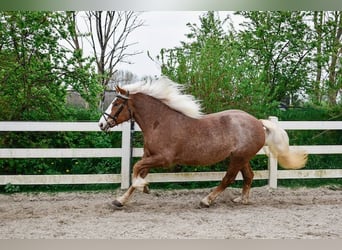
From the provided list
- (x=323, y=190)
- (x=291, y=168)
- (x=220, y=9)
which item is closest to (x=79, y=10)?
(x=220, y=9)

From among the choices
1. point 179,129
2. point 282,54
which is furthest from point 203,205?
point 282,54

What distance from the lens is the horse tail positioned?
3.53 metres

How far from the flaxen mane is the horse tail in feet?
1.97

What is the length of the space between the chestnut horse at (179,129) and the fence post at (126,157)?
364mm

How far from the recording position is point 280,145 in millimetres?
3541

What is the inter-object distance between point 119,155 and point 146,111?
0.56 metres

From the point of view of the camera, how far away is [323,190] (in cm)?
388

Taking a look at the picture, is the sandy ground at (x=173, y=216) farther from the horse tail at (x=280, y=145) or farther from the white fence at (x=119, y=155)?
the horse tail at (x=280, y=145)

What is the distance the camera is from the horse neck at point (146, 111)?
341 centimetres

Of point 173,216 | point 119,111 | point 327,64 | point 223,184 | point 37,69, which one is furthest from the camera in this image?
point 327,64

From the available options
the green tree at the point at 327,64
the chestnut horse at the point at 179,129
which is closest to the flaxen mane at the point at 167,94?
the chestnut horse at the point at 179,129

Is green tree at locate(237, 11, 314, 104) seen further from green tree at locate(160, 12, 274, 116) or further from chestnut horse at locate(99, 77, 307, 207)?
chestnut horse at locate(99, 77, 307, 207)

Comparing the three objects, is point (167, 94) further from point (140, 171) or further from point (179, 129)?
point (140, 171)

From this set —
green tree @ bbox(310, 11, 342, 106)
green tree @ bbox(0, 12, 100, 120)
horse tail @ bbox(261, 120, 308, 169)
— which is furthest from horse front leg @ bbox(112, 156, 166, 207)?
green tree @ bbox(310, 11, 342, 106)
